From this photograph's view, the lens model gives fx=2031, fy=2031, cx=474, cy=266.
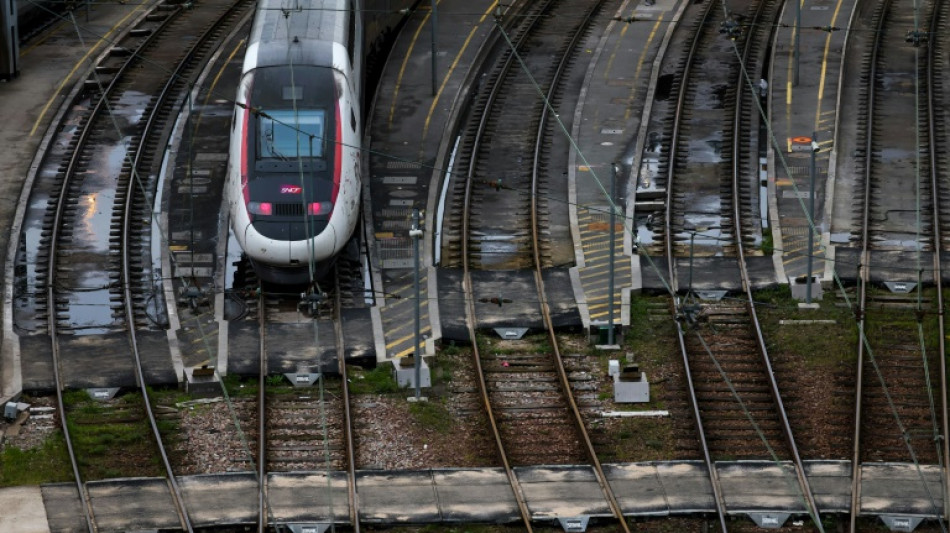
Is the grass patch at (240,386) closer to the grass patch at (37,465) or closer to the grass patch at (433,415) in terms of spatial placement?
the grass patch at (433,415)

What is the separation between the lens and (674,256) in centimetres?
5150

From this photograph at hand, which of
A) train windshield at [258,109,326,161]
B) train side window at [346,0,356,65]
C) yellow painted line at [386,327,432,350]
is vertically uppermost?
train side window at [346,0,356,65]

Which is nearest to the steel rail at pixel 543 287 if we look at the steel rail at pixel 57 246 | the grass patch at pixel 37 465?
the steel rail at pixel 57 246

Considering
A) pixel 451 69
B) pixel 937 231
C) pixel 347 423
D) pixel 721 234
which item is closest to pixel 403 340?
pixel 347 423

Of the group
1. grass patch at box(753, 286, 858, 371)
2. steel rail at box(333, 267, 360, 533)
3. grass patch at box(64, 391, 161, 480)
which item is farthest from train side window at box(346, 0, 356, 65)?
grass patch at box(64, 391, 161, 480)

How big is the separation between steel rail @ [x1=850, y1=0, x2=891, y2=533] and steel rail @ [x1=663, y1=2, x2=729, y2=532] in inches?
100

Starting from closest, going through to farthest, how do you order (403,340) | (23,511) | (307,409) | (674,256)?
(23,511)
(307,409)
(403,340)
(674,256)

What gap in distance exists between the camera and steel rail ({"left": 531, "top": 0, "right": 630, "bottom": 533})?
129 feet

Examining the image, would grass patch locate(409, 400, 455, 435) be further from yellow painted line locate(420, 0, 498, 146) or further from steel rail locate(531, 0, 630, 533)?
yellow painted line locate(420, 0, 498, 146)

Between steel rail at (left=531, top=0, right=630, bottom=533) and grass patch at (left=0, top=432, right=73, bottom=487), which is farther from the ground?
steel rail at (left=531, top=0, right=630, bottom=533)

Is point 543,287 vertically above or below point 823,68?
below

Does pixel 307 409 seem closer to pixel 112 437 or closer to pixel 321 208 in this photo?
pixel 112 437

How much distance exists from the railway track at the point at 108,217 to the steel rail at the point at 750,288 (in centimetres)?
1192

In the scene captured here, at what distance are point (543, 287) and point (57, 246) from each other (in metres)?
12.8
